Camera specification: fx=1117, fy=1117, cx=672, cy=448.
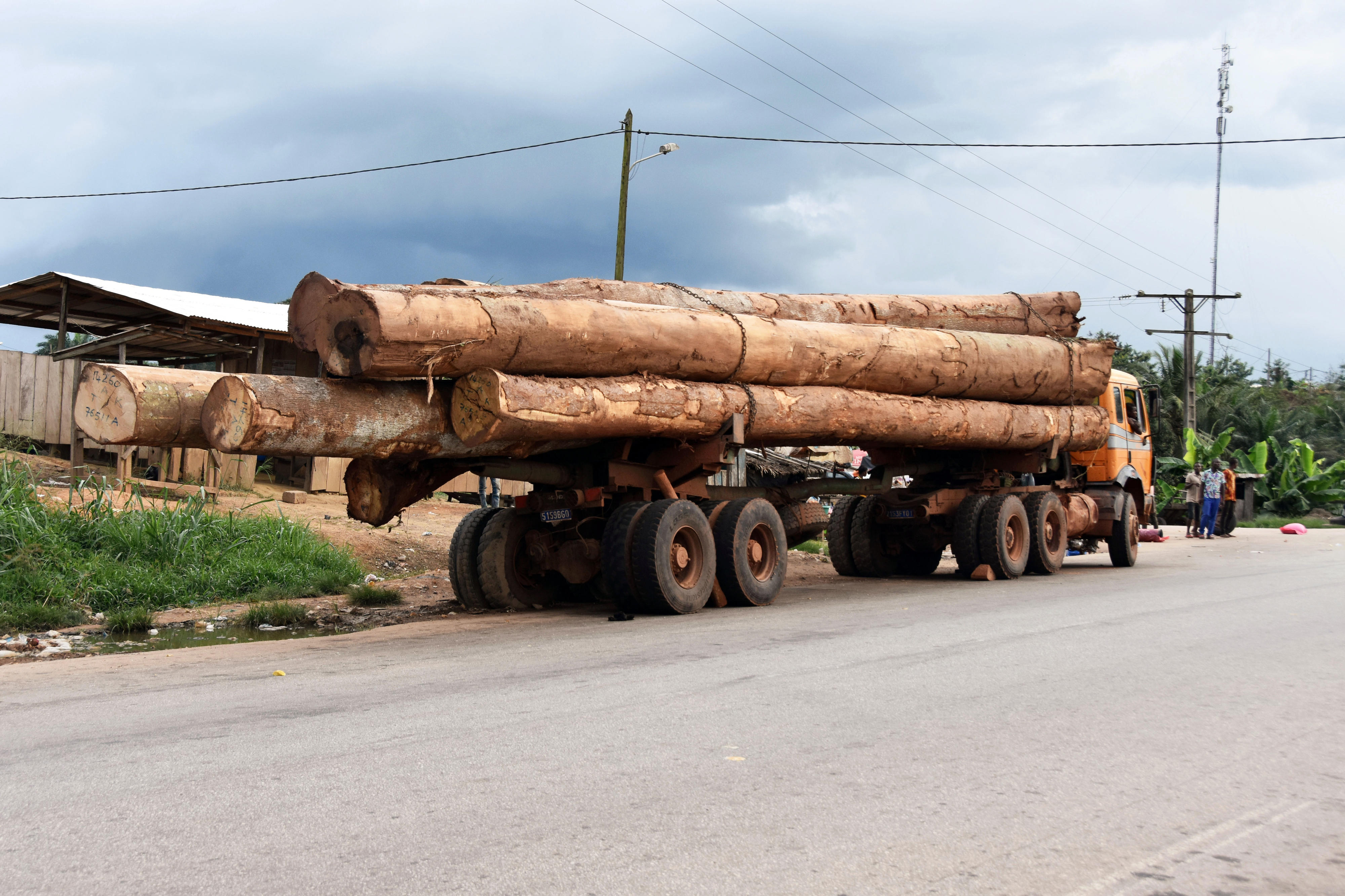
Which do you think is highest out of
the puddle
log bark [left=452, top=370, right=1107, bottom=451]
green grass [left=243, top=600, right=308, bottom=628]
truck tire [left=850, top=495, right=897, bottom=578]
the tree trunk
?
log bark [left=452, top=370, right=1107, bottom=451]

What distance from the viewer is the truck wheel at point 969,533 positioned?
566 inches

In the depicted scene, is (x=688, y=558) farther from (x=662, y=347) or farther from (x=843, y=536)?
(x=843, y=536)

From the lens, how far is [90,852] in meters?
3.54

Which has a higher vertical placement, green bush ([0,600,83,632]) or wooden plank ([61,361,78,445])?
wooden plank ([61,361,78,445])

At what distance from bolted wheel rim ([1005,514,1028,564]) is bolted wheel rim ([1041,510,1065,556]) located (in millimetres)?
718

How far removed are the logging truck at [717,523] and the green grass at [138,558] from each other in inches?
101

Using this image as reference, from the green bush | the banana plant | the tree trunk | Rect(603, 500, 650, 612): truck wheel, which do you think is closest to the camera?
the green bush

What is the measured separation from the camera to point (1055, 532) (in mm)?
15555

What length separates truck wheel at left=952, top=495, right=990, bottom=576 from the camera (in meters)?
14.4

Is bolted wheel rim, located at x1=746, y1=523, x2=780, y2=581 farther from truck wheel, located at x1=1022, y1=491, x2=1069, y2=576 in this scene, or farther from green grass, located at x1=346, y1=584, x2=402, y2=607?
truck wheel, located at x1=1022, y1=491, x2=1069, y2=576

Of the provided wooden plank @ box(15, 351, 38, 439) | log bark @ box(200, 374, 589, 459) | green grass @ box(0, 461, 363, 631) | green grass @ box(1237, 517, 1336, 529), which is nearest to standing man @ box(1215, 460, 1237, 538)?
green grass @ box(1237, 517, 1336, 529)

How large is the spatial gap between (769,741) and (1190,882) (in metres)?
1.95

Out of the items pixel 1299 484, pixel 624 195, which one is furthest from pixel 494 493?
pixel 1299 484

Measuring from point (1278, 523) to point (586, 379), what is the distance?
27.3 metres
